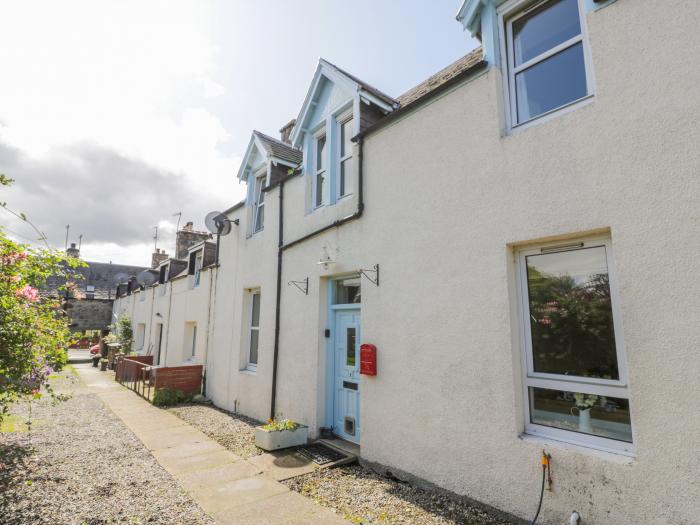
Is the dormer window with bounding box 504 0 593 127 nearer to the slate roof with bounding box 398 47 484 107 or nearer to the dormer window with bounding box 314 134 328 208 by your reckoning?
the slate roof with bounding box 398 47 484 107

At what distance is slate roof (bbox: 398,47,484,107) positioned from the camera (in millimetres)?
6115

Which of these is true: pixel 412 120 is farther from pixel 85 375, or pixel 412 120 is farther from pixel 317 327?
pixel 85 375

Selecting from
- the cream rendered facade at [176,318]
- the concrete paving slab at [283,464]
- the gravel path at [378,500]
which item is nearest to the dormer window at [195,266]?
the cream rendered facade at [176,318]

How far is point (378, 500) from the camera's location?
4562mm

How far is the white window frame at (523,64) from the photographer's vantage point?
13.2ft

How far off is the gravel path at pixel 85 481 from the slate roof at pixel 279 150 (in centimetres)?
668

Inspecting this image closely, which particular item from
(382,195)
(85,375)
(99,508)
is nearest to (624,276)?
Answer: (382,195)

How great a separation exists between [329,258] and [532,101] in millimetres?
3978

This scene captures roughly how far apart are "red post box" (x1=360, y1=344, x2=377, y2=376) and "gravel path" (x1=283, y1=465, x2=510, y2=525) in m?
1.43

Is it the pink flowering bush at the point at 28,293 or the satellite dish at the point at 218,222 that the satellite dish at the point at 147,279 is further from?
the pink flowering bush at the point at 28,293

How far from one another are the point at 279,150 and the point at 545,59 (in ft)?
23.2

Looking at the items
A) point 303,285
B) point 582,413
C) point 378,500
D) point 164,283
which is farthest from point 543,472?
point 164,283

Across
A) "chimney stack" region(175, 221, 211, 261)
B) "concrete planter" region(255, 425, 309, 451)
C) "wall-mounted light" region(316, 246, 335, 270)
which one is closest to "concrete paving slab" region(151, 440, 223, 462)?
"concrete planter" region(255, 425, 309, 451)

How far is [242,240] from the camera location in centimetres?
1068
